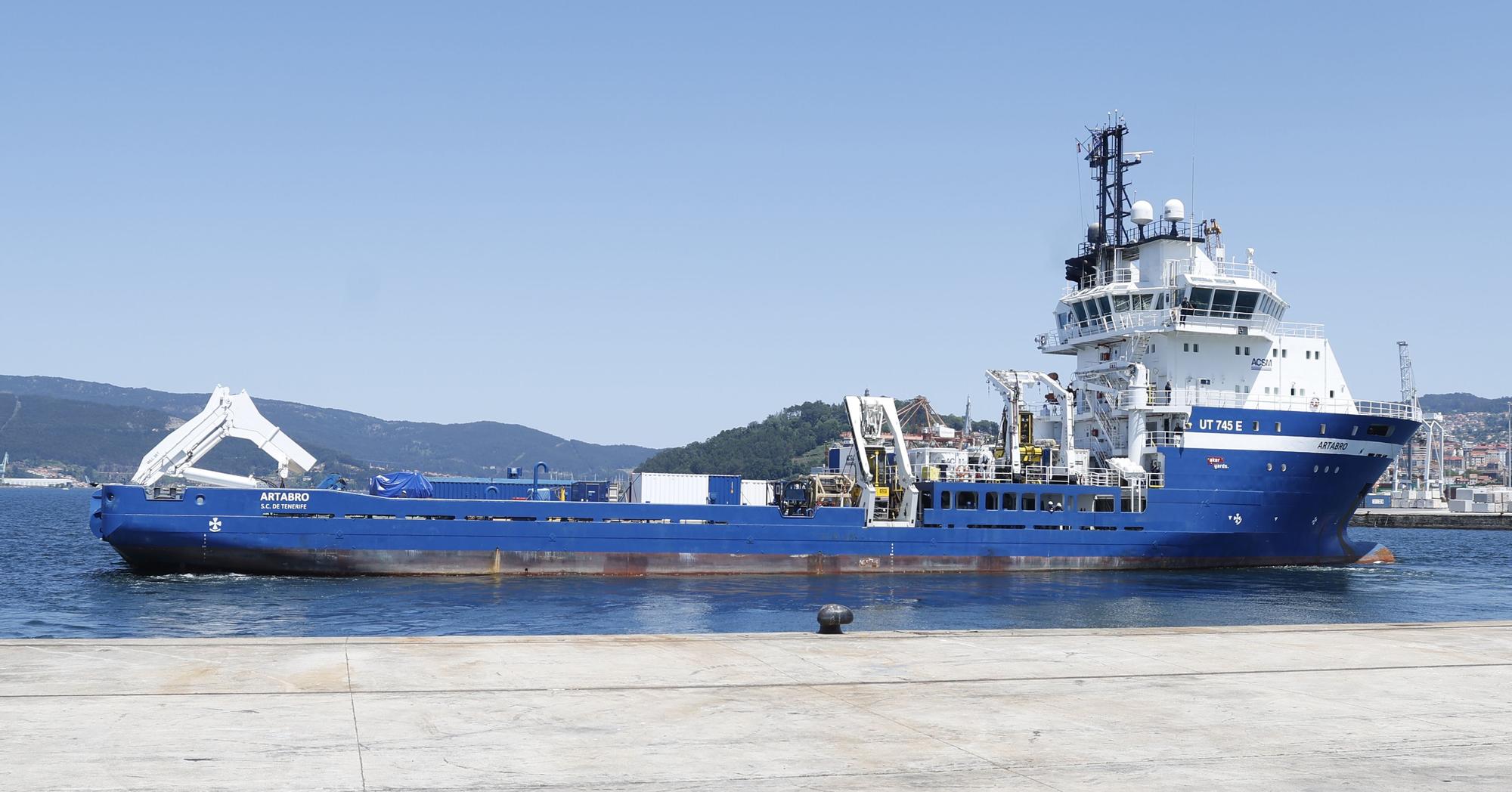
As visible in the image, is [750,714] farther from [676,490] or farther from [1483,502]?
[1483,502]

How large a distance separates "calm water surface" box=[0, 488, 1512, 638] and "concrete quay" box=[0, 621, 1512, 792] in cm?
1026

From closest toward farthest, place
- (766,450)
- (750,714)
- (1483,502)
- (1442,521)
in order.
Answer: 1. (750,714)
2. (1442,521)
3. (1483,502)
4. (766,450)

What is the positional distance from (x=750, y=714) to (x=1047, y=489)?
105 feet

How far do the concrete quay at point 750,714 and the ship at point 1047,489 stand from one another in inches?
841

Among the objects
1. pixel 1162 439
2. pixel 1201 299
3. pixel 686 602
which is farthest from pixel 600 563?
pixel 1201 299

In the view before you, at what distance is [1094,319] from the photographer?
150ft

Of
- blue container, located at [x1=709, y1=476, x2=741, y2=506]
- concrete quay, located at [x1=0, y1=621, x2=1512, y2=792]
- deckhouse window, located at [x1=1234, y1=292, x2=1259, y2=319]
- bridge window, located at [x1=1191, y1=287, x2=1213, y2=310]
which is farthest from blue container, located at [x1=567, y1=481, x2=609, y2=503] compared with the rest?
concrete quay, located at [x1=0, y1=621, x2=1512, y2=792]

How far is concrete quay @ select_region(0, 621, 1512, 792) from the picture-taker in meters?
9.80

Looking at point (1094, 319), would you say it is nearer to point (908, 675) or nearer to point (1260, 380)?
point (1260, 380)

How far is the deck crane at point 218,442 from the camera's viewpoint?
37562 mm

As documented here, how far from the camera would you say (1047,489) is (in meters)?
42.5

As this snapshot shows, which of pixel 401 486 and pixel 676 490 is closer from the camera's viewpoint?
pixel 401 486

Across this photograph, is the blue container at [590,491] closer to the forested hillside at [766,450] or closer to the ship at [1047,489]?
the ship at [1047,489]

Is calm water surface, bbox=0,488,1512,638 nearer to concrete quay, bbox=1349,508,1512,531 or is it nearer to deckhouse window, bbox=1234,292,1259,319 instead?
deckhouse window, bbox=1234,292,1259,319
